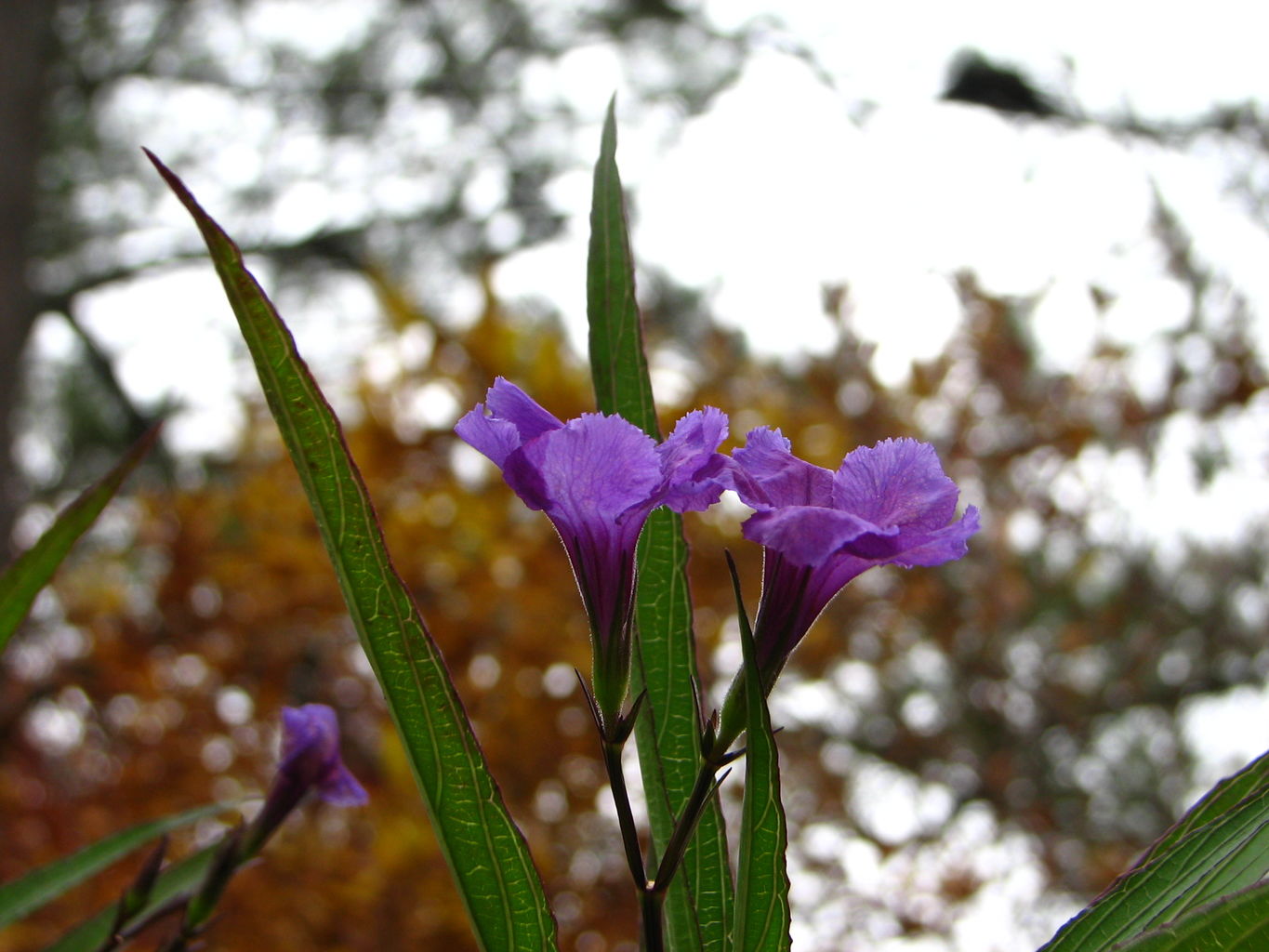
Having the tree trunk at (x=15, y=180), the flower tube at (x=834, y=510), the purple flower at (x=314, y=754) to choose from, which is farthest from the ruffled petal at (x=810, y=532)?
the tree trunk at (x=15, y=180)

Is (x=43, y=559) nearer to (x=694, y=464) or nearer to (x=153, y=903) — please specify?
(x=153, y=903)

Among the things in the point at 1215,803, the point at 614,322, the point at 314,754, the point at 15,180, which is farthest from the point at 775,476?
the point at 15,180

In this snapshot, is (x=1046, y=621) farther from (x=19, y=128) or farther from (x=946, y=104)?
(x=19, y=128)

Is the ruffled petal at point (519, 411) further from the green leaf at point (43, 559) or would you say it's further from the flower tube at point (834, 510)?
the green leaf at point (43, 559)

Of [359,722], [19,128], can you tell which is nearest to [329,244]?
[19,128]

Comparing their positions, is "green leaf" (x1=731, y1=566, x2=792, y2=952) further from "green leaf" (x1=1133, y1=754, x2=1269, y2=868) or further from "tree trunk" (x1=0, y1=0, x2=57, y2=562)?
"tree trunk" (x1=0, y1=0, x2=57, y2=562)
